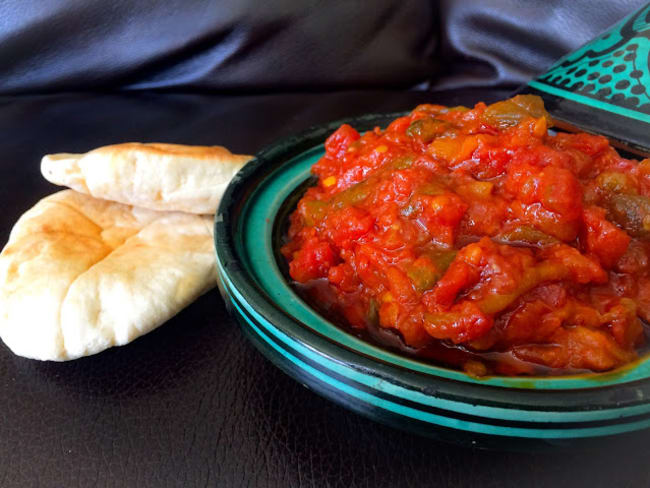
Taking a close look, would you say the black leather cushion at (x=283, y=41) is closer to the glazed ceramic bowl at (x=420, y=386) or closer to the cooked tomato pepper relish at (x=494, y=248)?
the cooked tomato pepper relish at (x=494, y=248)

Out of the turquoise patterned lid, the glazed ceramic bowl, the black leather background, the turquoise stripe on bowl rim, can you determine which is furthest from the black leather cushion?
the glazed ceramic bowl

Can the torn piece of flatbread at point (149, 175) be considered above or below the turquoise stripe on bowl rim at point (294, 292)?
above

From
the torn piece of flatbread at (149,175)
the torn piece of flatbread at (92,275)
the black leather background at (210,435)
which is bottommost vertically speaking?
the black leather background at (210,435)

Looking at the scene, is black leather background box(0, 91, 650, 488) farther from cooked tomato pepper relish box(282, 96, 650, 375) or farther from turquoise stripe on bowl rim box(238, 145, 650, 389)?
cooked tomato pepper relish box(282, 96, 650, 375)

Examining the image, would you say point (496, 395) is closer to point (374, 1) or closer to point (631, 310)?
point (631, 310)

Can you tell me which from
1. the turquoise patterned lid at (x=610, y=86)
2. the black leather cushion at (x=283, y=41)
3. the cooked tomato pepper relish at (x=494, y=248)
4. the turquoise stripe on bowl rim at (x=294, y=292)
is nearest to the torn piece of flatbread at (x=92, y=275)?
the turquoise stripe on bowl rim at (x=294, y=292)

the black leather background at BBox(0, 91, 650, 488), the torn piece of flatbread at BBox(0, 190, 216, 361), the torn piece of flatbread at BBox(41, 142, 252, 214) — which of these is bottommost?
the black leather background at BBox(0, 91, 650, 488)
